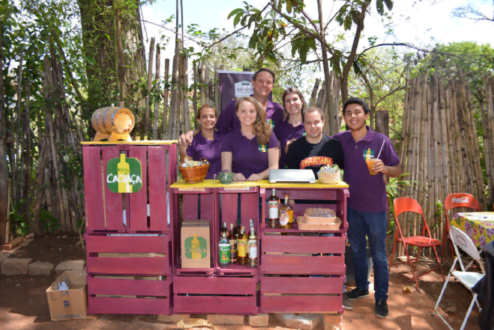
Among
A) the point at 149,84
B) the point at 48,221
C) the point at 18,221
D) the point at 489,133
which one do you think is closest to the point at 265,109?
the point at 149,84

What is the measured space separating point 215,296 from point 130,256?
796 millimetres

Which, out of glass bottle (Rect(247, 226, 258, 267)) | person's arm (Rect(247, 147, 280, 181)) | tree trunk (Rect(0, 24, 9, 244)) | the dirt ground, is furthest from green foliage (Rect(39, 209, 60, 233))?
person's arm (Rect(247, 147, 280, 181))

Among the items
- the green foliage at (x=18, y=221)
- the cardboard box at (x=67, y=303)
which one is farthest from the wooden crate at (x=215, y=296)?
the green foliage at (x=18, y=221)

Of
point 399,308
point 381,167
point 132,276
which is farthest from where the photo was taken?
point 399,308

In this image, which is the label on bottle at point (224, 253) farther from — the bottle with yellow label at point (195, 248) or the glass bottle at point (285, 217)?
the glass bottle at point (285, 217)

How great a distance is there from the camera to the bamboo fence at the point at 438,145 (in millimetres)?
4262

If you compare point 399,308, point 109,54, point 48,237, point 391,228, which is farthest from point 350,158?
point 48,237

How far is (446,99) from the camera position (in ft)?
14.1

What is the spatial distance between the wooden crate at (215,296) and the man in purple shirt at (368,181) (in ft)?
3.70

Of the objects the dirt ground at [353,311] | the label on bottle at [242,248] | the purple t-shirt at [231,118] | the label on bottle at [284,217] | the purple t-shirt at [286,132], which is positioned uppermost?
the purple t-shirt at [231,118]

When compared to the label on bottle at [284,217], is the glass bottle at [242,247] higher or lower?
lower

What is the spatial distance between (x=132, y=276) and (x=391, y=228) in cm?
349

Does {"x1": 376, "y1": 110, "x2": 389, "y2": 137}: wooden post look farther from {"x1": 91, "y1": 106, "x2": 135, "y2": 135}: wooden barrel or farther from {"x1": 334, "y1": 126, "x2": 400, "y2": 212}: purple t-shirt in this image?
{"x1": 91, "y1": 106, "x2": 135, "y2": 135}: wooden barrel

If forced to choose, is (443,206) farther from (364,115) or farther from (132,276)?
(132,276)
